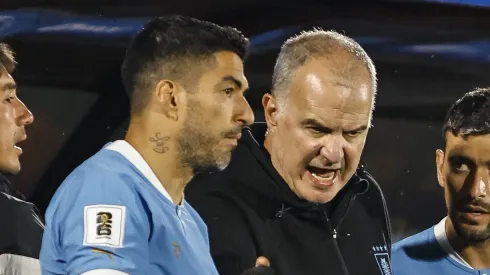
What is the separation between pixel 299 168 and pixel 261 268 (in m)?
0.21

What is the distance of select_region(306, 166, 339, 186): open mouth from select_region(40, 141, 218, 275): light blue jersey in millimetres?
340

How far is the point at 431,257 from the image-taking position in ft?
5.61

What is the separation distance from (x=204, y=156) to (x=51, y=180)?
371 millimetres

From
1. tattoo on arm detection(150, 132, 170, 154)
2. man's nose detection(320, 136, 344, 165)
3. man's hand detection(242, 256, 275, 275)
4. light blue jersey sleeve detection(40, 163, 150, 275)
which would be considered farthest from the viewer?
man's nose detection(320, 136, 344, 165)

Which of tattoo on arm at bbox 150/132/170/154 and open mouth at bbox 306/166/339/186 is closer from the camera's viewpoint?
tattoo on arm at bbox 150/132/170/154

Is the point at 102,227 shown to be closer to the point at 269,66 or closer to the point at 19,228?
the point at 19,228

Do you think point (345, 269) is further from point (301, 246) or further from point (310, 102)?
point (310, 102)

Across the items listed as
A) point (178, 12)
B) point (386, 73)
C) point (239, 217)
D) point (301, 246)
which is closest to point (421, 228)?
point (386, 73)

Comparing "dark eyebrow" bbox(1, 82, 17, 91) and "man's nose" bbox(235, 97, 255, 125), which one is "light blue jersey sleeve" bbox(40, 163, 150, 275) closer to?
"man's nose" bbox(235, 97, 255, 125)

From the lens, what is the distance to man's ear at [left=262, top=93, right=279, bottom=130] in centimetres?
136

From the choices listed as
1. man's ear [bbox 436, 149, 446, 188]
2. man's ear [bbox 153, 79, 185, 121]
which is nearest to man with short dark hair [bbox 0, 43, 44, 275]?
man's ear [bbox 153, 79, 185, 121]

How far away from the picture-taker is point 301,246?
4.32ft

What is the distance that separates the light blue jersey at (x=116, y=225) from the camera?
3.04 feet

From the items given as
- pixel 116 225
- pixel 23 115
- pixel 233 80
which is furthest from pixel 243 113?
pixel 23 115
